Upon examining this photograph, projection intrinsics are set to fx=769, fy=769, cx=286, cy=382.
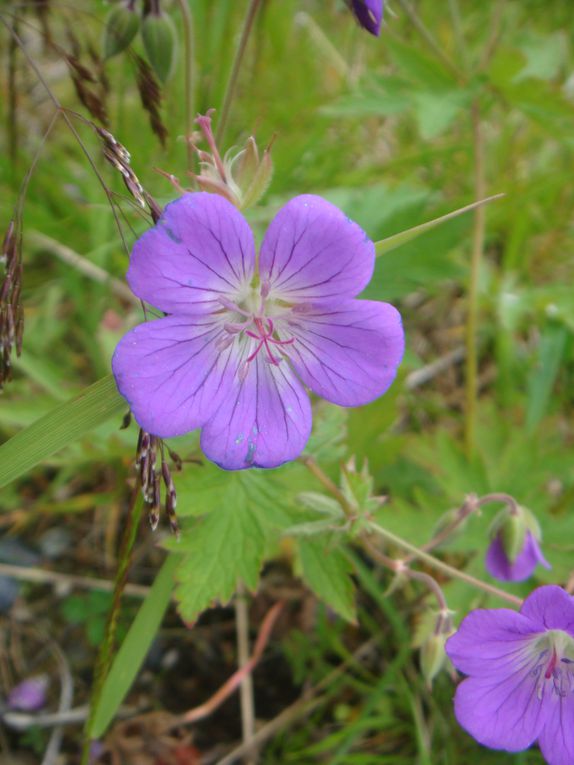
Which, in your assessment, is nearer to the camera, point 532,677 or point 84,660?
point 532,677

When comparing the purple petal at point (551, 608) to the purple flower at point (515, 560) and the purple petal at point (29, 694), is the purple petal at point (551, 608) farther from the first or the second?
the purple petal at point (29, 694)

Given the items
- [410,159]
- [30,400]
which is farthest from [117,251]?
[410,159]

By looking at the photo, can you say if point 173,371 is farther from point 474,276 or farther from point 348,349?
point 474,276

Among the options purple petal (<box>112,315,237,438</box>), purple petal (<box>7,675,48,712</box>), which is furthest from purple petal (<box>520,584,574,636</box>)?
purple petal (<box>7,675,48,712</box>)

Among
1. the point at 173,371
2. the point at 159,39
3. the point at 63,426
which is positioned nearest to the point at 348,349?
the point at 173,371

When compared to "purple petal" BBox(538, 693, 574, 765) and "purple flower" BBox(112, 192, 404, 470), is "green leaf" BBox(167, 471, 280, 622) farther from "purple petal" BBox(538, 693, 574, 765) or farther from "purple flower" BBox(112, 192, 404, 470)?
"purple petal" BBox(538, 693, 574, 765)

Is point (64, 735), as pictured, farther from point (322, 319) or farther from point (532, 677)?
point (322, 319)

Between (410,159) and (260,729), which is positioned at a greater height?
(410,159)
